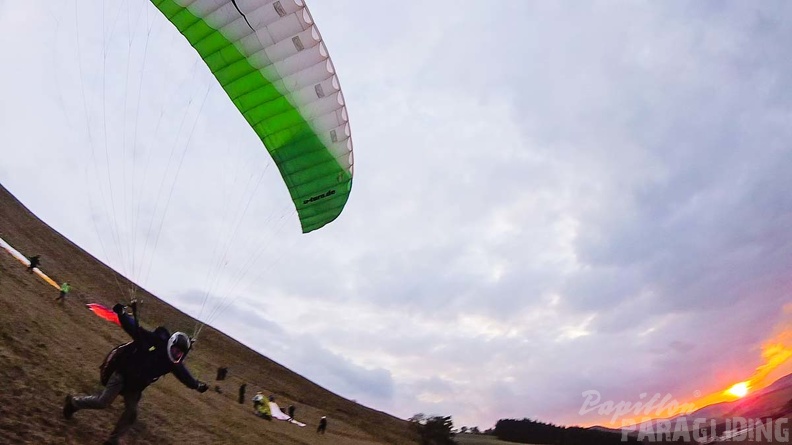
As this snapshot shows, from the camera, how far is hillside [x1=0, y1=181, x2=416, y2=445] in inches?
254

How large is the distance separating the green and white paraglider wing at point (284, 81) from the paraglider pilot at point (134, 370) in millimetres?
4935

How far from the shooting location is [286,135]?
10.1 meters

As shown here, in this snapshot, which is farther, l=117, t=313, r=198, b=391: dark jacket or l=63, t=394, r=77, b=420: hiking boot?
l=63, t=394, r=77, b=420: hiking boot

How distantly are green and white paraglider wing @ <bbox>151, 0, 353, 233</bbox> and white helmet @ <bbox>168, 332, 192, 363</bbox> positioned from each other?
4.81 metres

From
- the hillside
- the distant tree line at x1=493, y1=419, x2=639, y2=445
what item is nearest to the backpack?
the hillside

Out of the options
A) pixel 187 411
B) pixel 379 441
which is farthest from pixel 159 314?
pixel 187 411

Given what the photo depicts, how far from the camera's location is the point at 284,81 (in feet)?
31.3

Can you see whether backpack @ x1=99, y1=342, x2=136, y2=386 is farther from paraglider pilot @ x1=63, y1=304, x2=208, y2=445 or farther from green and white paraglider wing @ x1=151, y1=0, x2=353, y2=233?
green and white paraglider wing @ x1=151, y1=0, x2=353, y2=233

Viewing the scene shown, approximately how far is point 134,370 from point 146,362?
0.53ft

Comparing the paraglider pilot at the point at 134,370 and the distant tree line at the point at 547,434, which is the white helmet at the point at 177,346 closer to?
the paraglider pilot at the point at 134,370

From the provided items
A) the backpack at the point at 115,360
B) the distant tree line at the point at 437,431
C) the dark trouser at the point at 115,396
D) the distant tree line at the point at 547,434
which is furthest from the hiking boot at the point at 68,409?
the distant tree line at the point at 547,434

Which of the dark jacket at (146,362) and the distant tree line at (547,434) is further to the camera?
the distant tree line at (547,434)

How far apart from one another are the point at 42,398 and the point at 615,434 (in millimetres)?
43640

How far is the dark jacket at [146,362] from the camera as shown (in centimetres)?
619
